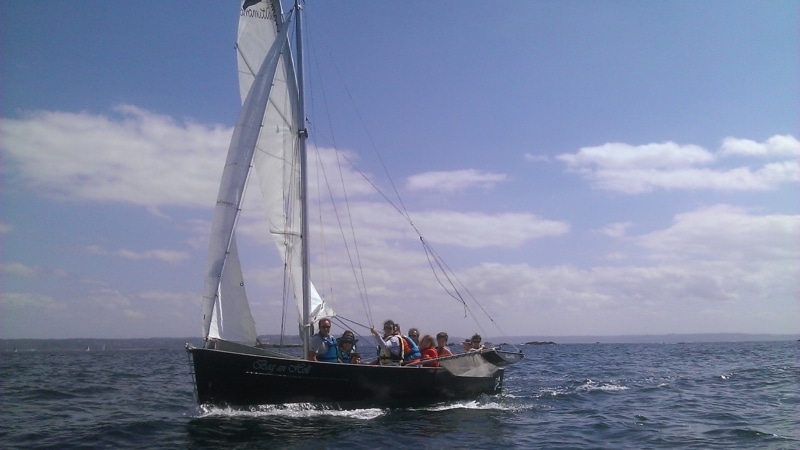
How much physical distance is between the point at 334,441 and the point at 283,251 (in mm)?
5923

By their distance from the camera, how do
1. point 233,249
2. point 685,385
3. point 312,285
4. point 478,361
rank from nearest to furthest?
point 233,249, point 312,285, point 478,361, point 685,385

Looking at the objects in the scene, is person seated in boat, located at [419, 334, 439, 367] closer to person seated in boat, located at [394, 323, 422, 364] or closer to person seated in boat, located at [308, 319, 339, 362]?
person seated in boat, located at [394, 323, 422, 364]

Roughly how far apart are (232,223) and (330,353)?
14.7 ft

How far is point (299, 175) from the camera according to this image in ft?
56.7

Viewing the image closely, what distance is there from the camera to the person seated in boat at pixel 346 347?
17328 mm

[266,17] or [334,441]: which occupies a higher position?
[266,17]

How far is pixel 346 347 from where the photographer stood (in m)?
17.3

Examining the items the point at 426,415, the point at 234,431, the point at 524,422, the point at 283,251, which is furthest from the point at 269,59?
the point at 524,422

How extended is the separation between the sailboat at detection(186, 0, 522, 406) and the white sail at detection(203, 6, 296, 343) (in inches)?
1.0

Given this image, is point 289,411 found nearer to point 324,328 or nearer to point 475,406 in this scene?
point 324,328

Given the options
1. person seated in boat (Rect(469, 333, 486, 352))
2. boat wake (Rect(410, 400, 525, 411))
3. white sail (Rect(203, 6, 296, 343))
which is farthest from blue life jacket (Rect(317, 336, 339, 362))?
person seated in boat (Rect(469, 333, 486, 352))

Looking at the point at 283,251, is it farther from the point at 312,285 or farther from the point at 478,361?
the point at 478,361

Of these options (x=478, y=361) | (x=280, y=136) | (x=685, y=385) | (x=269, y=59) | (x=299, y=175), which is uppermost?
(x=269, y=59)

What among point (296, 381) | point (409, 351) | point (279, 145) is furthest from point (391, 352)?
point (279, 145)
